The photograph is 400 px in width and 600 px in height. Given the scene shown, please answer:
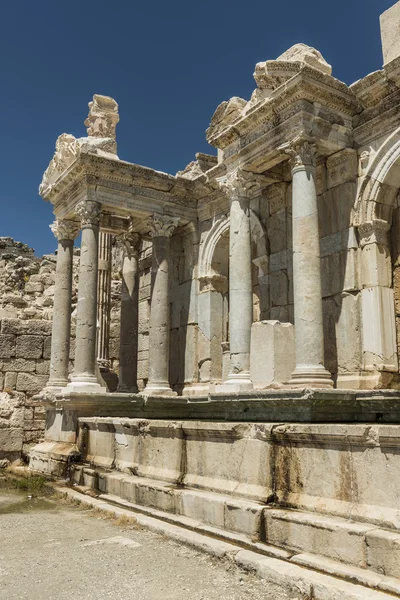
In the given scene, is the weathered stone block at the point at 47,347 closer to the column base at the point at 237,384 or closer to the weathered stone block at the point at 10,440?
the weathered stone block at the point at 10,440

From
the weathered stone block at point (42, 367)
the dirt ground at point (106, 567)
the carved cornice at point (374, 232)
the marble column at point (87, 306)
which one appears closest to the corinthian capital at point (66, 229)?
the marble column at point (87, 306)

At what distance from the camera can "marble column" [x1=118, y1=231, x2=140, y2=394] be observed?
15.2 meters

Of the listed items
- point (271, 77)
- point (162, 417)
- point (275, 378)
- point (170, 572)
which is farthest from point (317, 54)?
point (170, 572)

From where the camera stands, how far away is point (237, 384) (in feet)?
34.2

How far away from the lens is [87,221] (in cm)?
1279

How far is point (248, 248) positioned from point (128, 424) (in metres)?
4.87

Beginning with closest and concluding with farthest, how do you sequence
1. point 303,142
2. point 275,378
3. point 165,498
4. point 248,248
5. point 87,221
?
point 165,498, point 275,378, point 303,142, point 248,248, point 87,221

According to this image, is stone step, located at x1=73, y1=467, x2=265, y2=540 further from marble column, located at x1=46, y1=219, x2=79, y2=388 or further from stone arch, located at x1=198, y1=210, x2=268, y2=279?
stone arch, located at x1=198, y1=210, x2=268, y2=279

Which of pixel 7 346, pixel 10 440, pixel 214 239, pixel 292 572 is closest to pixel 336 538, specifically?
pixel 292 572

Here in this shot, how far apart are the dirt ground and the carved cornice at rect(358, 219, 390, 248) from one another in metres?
6.46

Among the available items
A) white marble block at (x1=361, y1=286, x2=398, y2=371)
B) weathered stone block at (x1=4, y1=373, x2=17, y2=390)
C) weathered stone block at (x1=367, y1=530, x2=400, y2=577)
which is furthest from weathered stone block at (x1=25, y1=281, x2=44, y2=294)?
weathered stone block at (x1=367, y1=530, x2=400, y2=577)

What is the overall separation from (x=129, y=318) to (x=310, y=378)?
7.32m

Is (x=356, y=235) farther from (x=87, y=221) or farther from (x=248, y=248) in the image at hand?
(x=87, y=221)

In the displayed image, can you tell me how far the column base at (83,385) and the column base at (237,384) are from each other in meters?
2.77
